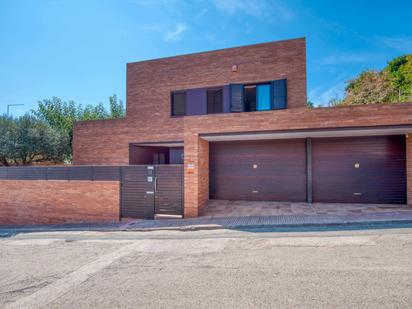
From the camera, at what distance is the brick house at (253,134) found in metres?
7.72

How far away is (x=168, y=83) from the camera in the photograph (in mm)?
12359

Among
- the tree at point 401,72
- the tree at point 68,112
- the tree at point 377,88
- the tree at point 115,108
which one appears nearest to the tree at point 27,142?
the tree at point 68,112

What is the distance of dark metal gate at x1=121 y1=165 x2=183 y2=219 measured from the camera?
8195 mm

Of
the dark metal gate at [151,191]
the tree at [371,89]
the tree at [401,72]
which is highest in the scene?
the tree at [401,72]

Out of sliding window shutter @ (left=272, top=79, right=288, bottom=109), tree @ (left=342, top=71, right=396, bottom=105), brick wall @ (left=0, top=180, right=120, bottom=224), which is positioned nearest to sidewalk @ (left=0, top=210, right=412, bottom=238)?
brick wall @ (left=0, top=180, right=120, bottom=224)

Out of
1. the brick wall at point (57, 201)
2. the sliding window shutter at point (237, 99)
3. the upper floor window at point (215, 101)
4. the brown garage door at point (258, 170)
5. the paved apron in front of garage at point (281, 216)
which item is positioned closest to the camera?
the paved apron in front of garage at point (281, 216)

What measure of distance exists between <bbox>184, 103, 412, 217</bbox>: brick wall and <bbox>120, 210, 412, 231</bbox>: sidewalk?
3.24 feet

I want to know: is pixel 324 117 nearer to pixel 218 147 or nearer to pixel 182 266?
pixel 218 147

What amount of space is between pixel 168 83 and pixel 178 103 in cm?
131

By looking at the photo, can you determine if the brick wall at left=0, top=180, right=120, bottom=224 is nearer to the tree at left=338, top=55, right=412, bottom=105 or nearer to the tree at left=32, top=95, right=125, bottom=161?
the tree at left=32, top=95, right=125, bottom=161

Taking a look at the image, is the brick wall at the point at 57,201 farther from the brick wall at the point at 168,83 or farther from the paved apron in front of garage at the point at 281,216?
the brick wall at the point at 168,83

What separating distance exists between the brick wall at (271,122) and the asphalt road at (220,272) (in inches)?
99.0

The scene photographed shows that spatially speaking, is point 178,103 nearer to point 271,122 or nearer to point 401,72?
point 271,122

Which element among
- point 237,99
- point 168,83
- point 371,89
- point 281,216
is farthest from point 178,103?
point 371,89
